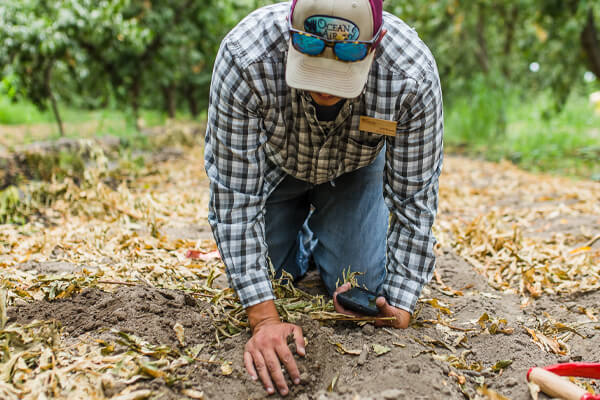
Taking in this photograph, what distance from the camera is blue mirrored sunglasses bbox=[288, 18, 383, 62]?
143 cm

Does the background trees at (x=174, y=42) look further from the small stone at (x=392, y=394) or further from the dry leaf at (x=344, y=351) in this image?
the small stone at (x=392, y=394)

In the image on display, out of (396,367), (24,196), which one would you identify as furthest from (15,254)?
(396,367)

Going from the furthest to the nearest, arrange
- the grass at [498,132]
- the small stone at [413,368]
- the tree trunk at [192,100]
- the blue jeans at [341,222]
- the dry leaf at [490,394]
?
the tree trunk at [192,100], the grass at [498,132], the blue jeans at [341,222], the small stone at [413,368], the dry leaf at [490,394]

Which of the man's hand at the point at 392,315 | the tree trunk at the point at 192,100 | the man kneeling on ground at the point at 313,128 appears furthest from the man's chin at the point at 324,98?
the tree trunk at the point at 192,100

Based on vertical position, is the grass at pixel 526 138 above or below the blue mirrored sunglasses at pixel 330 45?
below

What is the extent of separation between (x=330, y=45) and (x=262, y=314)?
36.6 inches

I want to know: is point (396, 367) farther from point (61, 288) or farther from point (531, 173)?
point (531, 173)

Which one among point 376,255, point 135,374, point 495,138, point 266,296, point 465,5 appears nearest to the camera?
point 135,374

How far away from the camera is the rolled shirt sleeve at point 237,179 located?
5.45 ft

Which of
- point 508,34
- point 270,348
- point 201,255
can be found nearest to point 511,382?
point 270,348

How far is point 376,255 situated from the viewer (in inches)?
90.4

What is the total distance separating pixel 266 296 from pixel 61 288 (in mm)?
882

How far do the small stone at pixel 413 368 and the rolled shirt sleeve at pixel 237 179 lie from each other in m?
0.52

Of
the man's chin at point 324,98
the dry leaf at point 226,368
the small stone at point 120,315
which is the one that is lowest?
the dry leaf at point 226,368
